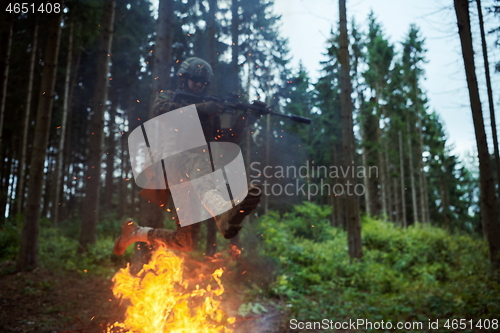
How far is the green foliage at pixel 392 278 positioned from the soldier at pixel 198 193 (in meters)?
3.39

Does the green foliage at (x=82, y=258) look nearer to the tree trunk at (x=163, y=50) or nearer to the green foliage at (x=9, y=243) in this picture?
the green foliage at (x=9, y=243)

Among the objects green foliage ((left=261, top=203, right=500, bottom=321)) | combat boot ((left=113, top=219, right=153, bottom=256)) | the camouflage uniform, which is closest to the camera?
the camouflage uniform

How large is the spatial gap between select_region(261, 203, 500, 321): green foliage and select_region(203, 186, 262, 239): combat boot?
12.7 feet

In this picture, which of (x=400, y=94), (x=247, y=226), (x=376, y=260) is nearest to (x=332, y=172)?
(x=400, y=94)

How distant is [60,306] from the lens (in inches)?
239

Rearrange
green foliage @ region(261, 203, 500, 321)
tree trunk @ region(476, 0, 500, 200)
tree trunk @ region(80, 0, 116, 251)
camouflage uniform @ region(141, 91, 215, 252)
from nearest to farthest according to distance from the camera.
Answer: camouflage uniform @ region(141, 91, 215, 252) → green foliage @ region(261, 203, 500, 321) → tree trunk @ region(476, 0, 500, 200) → tree trunk @ region(80, 0, 116, 251)

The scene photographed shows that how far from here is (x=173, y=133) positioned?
413 cm

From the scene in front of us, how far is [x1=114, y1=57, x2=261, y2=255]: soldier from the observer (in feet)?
10.1

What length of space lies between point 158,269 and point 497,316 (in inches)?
210

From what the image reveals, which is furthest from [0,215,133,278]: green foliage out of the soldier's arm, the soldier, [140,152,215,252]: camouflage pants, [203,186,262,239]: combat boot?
[203,186,262,239]: combat boot

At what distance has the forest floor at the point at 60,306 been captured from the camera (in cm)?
506

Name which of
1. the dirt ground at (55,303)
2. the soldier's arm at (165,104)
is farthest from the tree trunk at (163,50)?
the dirt ground at (55,303)

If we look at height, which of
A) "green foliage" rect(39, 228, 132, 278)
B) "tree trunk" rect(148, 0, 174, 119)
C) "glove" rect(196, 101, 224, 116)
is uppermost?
"tree trunk" rect(148, 0, 174, 119)

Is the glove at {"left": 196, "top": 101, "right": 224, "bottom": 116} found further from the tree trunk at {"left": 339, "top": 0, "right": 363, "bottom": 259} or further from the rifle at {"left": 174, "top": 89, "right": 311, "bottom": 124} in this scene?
the tree trunk at {"left": 339, "top": 0, "right": 363, "bottom": 259}
